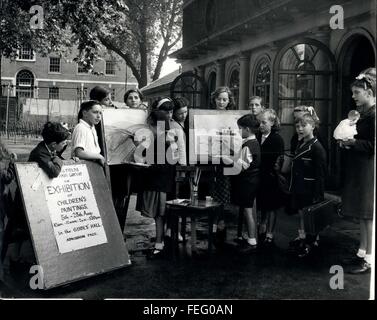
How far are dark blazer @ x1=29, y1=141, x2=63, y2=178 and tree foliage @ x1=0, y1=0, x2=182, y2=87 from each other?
135 centimetres

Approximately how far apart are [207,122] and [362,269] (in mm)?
2135

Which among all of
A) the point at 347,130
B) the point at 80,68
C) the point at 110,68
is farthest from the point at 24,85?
the point at 347,130

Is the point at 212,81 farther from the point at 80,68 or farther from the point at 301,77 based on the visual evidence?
the point at 80,68

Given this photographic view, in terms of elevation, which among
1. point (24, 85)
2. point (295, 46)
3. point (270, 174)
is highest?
point (295, 46)

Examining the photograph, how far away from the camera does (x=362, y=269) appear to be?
4.05 m

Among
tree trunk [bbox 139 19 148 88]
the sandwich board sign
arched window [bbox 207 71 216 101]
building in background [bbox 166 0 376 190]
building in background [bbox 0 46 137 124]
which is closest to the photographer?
the sandwich board sign

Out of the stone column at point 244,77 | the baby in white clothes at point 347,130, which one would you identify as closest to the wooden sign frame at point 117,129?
the baby in white clothes at point 347,130

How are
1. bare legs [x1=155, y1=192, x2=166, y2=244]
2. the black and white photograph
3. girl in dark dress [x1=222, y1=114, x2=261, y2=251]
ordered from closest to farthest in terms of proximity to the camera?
the black and white photograph < bare legs [x1=155, y1=192, x2=166, y2=244] < girl in dark dress [x1=222, y1=114, x2=261, y2=251]

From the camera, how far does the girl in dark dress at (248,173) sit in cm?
478

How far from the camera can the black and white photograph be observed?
3.77m

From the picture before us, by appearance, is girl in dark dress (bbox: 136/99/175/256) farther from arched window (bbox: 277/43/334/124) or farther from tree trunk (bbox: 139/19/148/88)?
arched window (bbox: 277/43/334/124)

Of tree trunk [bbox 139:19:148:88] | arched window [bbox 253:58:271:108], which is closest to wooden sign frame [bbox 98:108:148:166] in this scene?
tree trunk [bbox 139:19:148:88]

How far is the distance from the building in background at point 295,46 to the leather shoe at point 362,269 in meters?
1.75
